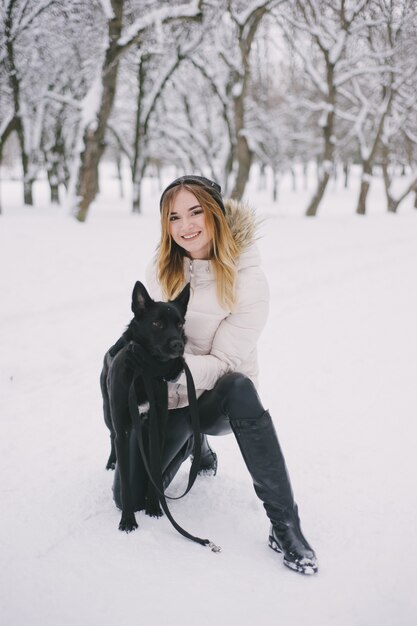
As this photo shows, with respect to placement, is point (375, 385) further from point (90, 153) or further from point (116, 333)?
point (90, 153)

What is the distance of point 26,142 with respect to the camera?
54.3ft

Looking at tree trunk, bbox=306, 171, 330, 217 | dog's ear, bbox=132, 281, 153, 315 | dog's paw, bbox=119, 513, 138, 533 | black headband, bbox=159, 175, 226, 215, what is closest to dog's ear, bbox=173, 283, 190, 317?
dog's ear, bbox=132, 281, 153, 315

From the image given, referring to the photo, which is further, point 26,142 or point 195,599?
point 26,142

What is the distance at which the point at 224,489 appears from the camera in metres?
2.79

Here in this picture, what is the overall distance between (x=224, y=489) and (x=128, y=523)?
0.68 metres

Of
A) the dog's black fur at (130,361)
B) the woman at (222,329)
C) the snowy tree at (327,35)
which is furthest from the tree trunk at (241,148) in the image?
the dog's black fur at (130,361)

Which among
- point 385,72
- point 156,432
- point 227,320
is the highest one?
point 385,72

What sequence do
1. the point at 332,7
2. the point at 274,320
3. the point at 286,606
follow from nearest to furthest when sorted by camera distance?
the point at 286,606
the point at 274,320
the point at 332,7

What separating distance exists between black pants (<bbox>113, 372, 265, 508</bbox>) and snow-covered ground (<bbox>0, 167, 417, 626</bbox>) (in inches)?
9.7

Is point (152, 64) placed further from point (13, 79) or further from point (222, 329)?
point (222, 329)

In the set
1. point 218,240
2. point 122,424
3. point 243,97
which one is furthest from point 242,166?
point 122,424

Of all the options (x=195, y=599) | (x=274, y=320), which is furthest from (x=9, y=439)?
(x=274, y=320)

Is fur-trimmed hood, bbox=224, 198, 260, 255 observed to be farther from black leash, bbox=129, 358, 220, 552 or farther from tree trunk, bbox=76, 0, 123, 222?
tree trunk, bbox=76, 0, 123, 222

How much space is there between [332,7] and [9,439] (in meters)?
17.0
